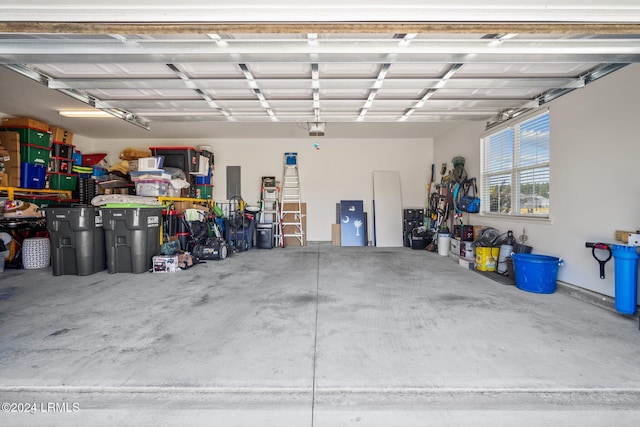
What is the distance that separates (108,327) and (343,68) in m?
3.32

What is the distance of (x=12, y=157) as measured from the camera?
18.6ft

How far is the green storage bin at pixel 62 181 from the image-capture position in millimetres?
6535

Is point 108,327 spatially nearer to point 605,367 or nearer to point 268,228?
point 605,367

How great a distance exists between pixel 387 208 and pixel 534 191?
147 inches

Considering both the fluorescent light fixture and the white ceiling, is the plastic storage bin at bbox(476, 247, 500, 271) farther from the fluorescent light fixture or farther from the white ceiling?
the fluorescent light fixture

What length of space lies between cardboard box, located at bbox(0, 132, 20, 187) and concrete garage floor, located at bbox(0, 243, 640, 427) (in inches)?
130

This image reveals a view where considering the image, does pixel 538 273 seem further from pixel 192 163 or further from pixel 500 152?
pixel 192 163

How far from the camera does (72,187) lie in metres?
7.03

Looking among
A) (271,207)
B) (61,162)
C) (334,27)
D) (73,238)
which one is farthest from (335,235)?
(61,162)

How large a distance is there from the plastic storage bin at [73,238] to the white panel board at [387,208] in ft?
19.2

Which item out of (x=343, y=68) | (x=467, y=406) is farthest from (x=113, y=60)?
(x=467, y=406)

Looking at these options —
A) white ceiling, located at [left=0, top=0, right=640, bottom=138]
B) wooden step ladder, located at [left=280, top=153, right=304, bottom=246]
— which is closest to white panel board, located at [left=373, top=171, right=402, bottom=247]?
wooden step ladder, located at [left=280, top=153, right=304, bottom=246]

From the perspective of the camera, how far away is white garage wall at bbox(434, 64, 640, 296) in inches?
118

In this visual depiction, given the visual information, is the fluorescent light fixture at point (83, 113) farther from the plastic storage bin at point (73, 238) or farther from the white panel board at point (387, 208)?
the white panel board at point (387, 208)
